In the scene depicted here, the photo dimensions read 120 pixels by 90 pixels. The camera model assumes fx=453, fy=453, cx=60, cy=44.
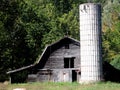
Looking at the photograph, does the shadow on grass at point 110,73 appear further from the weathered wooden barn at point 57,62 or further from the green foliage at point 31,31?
the green foliage at point 31,31

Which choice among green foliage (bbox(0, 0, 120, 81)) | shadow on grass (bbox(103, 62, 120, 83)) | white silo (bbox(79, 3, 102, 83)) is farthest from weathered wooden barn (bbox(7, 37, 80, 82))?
green foliage (bbox(0, 0, 120, 81))

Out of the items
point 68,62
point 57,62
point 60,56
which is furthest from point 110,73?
point 57,62

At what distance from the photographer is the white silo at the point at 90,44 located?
1774 inches

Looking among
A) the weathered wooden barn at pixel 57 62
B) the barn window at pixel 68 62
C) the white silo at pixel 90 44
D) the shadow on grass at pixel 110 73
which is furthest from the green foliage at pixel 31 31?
the white silo at pixel 90 44

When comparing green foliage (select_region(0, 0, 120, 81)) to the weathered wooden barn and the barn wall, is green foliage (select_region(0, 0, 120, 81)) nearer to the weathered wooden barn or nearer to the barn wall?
the weathered wooden barn

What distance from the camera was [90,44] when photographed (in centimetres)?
4525

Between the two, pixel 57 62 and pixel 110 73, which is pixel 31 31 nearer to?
pixel 57 62

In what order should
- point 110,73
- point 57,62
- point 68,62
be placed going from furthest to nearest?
point 68,62
point 57,62
point 110,73

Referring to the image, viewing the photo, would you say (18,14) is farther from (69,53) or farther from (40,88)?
(40,88)

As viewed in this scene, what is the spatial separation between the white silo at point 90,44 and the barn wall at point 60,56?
15.8 ft

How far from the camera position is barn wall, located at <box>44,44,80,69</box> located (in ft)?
166

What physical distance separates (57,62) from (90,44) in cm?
679

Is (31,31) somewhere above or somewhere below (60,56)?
above

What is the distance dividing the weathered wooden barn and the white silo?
4.72 m
